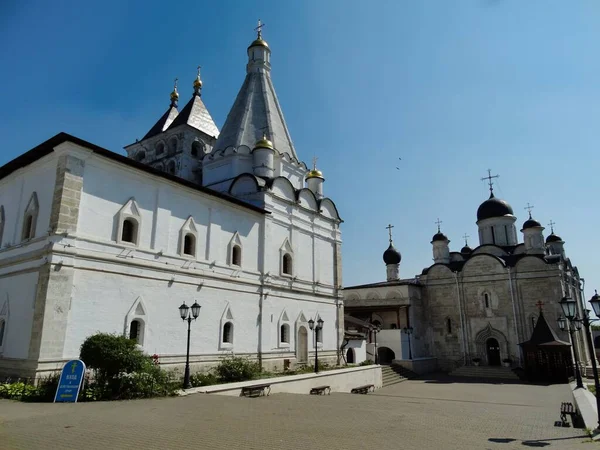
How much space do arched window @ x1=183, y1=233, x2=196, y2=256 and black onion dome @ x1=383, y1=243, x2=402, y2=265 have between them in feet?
90.0

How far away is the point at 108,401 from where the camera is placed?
9.94 metres

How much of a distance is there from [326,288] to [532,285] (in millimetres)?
16014

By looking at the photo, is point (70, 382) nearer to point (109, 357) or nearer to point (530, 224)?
point (109, 357)

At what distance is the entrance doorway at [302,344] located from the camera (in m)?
20.2

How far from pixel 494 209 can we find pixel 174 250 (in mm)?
29287

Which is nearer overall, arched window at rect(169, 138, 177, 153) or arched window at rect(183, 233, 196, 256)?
arched window at rect(183, 233, 196, 256)

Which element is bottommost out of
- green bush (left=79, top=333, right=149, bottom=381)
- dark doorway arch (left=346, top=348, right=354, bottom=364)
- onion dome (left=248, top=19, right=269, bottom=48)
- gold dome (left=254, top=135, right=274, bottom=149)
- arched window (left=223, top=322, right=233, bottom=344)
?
dark doorway arch (left=346, top=348, right=354, bottom=364)

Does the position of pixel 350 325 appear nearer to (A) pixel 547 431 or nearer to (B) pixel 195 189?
(B) pixel 195 189

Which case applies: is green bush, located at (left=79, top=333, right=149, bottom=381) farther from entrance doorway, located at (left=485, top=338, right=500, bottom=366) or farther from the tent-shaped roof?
entrance doorway, located at (left=485, top=338, right=500, bottom=366)

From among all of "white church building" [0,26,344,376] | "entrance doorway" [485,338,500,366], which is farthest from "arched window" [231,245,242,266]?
"entrance doorway" [485,338,500,366]

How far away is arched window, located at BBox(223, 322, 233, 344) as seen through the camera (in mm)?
16438

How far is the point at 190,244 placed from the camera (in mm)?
15898

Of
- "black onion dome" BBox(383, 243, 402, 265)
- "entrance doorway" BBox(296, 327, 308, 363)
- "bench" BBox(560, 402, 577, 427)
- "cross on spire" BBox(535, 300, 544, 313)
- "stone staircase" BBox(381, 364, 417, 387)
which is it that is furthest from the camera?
"black onion dome" BBox(383, 243, 402, 265)

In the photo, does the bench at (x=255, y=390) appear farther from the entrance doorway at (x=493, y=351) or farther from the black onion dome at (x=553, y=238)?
the black onion dome at (x=553, y=238)
